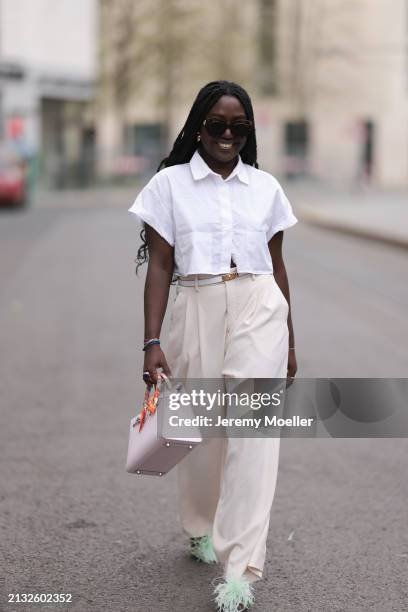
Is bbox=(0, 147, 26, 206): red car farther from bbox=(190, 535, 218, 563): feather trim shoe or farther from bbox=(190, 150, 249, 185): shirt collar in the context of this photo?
bbox=(190, 150, 249, 185): shirt collar

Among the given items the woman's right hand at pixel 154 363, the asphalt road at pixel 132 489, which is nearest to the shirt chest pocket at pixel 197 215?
the woman's right hand at pixel 154 363

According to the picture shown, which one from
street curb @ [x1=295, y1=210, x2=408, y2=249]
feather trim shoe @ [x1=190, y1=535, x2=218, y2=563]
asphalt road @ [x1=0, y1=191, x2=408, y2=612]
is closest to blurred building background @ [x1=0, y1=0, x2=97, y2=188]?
street curb @ [x1=295, y1=210, x2=408, y2=249]

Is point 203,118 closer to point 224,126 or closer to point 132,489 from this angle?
point 224,126

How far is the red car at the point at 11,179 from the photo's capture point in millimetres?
26719

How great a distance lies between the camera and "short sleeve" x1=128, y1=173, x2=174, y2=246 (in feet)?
11.6

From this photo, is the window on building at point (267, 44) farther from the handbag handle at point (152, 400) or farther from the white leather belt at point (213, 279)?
the handbag handle at point (152, 400)

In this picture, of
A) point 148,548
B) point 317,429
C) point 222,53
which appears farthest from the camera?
point 222,53

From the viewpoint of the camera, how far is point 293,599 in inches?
143

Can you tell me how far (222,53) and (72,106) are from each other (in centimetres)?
902

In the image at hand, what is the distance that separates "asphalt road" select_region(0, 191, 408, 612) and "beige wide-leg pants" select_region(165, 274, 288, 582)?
0.25m

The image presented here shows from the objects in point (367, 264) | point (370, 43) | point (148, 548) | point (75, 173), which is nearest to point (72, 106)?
→ point (75, 173)

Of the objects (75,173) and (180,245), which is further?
(75,173)

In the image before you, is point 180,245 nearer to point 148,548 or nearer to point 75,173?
point 148,548

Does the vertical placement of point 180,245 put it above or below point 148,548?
above
